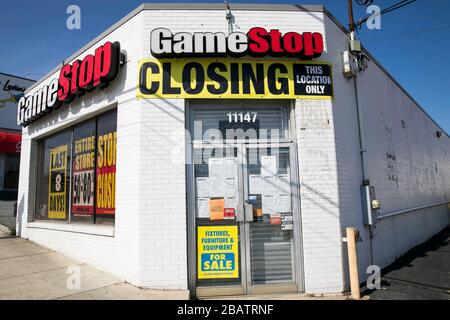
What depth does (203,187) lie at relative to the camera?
545 cm

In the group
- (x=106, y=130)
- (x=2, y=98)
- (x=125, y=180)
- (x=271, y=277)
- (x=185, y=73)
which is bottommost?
(x=271, y=277)

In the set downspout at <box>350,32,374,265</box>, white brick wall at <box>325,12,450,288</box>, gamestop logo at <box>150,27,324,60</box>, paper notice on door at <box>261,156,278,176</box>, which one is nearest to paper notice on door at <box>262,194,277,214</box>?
paper notice on door at <box>261,156,278,176</box>

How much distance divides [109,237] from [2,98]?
1991 centimetres

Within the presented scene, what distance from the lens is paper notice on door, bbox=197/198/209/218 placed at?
17.6 feet

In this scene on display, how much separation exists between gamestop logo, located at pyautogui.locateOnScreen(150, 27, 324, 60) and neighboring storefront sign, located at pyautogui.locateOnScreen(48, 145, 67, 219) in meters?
4.14

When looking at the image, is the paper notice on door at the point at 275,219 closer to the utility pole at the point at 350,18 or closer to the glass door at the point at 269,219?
the glass door at the point at 269,219

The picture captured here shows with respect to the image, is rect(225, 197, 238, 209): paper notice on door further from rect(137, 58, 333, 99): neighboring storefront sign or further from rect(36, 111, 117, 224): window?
rect(36, 111, 117, 224): window

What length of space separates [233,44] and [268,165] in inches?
85.4

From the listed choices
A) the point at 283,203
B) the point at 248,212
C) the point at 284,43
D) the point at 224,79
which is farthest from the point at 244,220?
the point at 284,43

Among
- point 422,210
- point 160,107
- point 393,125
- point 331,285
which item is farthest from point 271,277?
point 422,210

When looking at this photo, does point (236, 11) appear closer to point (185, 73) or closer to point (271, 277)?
point (185, 73)
